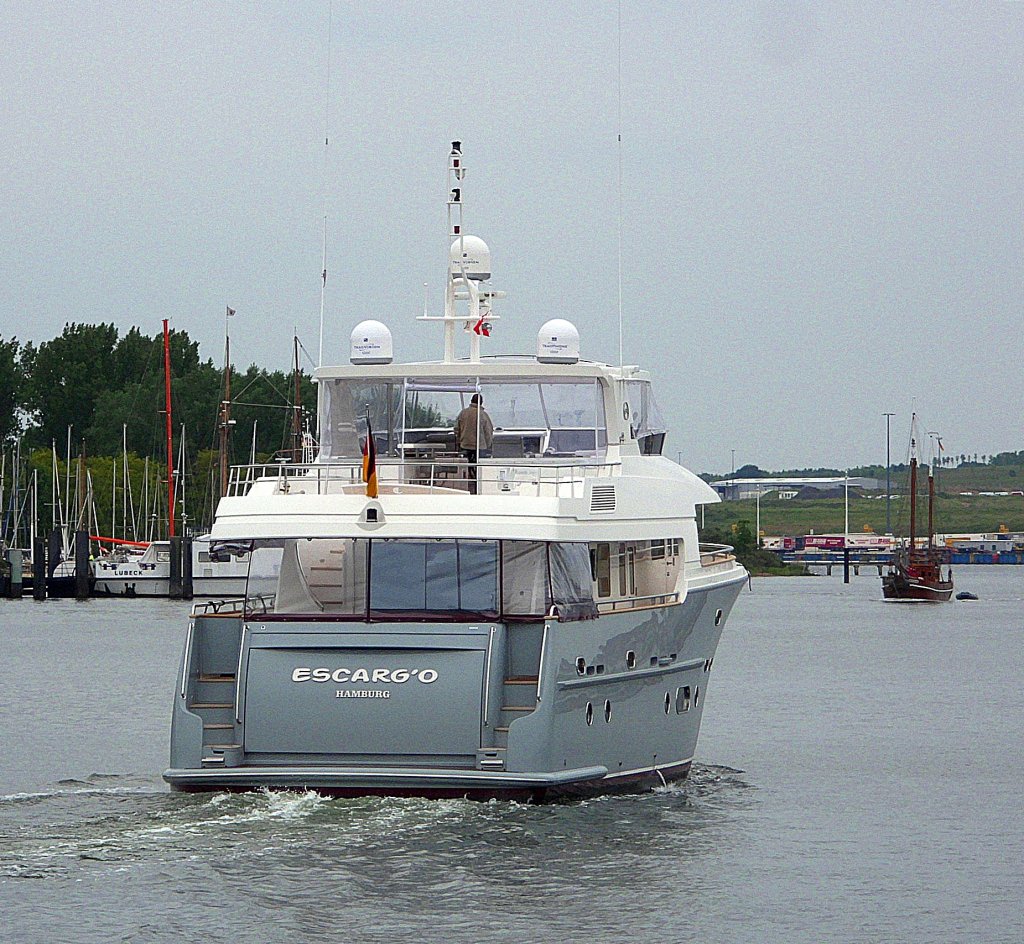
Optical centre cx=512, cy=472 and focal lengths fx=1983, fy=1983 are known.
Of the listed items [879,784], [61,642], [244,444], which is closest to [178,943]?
[879,784]

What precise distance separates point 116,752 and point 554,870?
12052 mm

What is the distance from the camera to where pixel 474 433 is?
71.1 feet

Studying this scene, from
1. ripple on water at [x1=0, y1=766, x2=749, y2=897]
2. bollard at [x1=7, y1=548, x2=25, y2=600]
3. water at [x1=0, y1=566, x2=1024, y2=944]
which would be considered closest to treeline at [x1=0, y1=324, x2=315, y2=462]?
bollard at [x1=7, y1=548, x2=25, y2=600]

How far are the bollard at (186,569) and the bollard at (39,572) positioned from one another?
19.0 ft

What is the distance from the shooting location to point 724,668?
→ 48906 millimetres

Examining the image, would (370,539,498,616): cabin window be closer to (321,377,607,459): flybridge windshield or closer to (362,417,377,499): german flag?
(362,417,377,499): german flag

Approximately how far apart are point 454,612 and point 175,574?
203 feet

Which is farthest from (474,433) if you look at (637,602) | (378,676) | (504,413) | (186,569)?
(186,569)

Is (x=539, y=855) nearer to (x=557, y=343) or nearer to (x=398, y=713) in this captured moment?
(x=398, y=713)

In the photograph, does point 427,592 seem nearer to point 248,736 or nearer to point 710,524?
point 248,736

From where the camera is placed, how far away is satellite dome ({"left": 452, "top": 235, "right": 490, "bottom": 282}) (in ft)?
78.4

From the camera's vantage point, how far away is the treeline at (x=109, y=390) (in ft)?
347

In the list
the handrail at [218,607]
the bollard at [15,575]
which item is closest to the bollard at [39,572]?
the bollard at [15,575]

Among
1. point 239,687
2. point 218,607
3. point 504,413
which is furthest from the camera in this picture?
point 504,413
